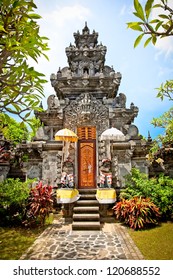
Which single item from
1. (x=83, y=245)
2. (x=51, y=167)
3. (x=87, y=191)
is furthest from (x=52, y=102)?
(x=83, y=245)

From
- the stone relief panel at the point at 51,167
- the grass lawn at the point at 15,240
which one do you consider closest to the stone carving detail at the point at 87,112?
the stone relief panel at the point at 51,167

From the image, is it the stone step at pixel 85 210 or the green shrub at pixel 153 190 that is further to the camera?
the stone step at pixel 85 210

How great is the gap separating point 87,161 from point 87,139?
1.00 metres

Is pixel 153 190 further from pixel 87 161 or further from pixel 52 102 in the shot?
pixel 52 102

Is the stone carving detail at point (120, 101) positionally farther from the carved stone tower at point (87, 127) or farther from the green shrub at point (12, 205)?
the green shrub at point (12, 205)

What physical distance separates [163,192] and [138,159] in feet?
6.46

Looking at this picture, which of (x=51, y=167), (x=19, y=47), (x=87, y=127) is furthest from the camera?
(x=87, y=127)

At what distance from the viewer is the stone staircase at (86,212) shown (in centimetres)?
704

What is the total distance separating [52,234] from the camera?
6.55 m

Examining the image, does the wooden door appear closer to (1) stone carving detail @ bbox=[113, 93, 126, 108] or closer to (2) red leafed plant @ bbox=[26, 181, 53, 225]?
(1) stone carving detail @ bbox=[113, 93, 126, 108]

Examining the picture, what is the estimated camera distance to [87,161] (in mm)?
9352

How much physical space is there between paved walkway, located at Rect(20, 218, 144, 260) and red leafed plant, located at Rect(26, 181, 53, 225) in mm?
548

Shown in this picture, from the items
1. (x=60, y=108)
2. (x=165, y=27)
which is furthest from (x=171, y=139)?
(x=165, y=27)

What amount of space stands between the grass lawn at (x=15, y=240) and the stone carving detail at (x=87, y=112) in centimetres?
449
